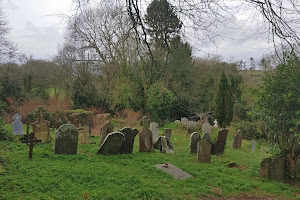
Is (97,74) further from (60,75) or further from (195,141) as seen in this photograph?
(195,141)

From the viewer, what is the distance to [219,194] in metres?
5.25

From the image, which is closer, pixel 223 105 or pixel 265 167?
pixel 265 167

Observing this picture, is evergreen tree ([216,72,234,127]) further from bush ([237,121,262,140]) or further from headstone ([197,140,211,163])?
headstone ([197,140,211,163])

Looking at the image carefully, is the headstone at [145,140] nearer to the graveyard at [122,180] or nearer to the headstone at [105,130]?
the graveyard at [122,180]

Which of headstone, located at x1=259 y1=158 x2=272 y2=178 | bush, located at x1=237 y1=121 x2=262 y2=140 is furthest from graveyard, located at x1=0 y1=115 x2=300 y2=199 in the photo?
bush, located at x1=237 y1=121 x2=262 y2=140

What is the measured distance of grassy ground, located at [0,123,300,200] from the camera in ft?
15.0

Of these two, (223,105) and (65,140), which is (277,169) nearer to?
(65,140)

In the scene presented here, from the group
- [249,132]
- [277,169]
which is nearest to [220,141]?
[277,169]

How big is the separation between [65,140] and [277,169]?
6356 mm

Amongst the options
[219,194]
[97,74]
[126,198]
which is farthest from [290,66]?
[97,74]

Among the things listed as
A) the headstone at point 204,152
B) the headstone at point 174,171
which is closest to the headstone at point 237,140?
the headstone at point 204,152

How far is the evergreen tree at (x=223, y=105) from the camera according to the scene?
2014 cm

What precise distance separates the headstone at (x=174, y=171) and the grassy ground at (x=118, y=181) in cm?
20

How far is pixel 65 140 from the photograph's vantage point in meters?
7.58
